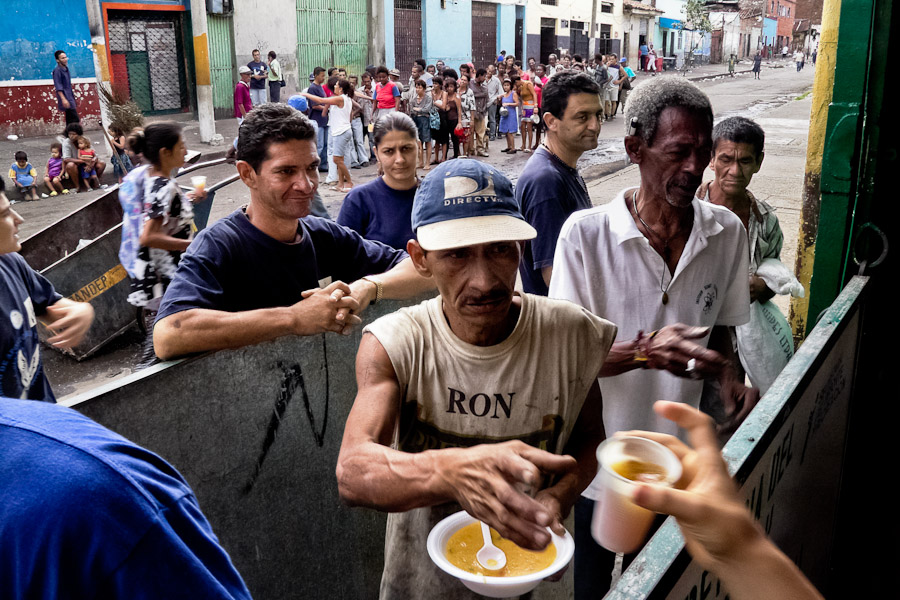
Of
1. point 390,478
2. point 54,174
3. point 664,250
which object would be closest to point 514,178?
point 54,174

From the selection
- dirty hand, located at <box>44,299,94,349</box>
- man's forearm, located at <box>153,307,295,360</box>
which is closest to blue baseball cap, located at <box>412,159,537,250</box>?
man's forearm, located at <box>153,307,295,360</box>

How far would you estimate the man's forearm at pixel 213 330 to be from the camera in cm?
255

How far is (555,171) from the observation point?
3.70 m

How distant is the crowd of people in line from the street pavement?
3.41m

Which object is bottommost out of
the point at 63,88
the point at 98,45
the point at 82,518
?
the point at 82,518

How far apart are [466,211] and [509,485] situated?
74cm

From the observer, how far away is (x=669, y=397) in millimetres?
2652

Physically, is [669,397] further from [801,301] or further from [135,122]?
[135,122]

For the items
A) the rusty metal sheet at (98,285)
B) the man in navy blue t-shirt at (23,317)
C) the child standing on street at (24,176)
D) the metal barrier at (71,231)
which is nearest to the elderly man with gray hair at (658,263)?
the man in navy blue t-shirt at (23,317)

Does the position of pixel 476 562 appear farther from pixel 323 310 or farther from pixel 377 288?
pixel 377 288

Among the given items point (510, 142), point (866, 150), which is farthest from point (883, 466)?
point (510, 142)

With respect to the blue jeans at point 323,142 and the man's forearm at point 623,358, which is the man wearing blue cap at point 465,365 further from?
the blue jeans at point 323,142

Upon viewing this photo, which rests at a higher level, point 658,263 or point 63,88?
point 63,88

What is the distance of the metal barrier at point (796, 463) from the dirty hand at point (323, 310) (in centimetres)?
149
